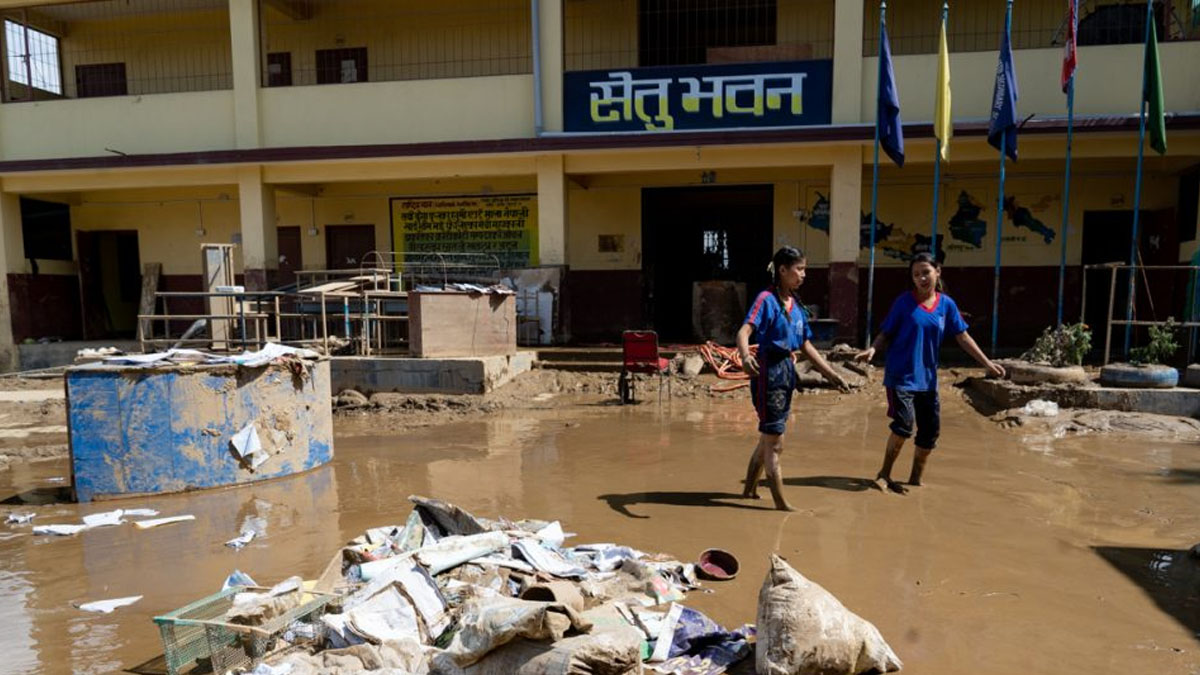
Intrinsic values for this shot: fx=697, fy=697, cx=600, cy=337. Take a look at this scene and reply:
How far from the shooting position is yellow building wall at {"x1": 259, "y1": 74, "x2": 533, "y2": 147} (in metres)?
13.8

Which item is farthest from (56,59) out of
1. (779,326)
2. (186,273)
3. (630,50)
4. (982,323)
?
(982,323)

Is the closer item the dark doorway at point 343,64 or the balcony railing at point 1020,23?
the balcony railing at point 1020,23

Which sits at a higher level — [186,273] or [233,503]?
[186,273]

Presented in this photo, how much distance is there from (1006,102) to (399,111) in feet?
36.0

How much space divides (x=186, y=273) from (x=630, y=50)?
39.5ft

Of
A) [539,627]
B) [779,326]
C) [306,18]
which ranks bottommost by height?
[539,627]

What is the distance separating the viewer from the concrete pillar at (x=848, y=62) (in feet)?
40.5

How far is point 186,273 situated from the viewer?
1727 cm

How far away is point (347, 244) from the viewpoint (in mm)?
16797

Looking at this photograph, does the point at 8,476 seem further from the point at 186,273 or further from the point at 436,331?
the point at 186,273

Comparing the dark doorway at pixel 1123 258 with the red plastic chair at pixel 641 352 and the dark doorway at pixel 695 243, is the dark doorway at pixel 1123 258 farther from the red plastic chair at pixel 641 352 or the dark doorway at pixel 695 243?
the red plastic chair at pixel 641 352

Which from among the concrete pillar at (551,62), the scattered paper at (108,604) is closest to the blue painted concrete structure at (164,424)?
the scattered paper at (108,604)

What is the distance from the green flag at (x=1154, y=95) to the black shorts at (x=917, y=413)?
27.0ft

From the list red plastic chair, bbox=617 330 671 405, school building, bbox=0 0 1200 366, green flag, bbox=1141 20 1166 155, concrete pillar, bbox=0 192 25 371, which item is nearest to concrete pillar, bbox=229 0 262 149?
school building, bbox=0 0 1200 366
